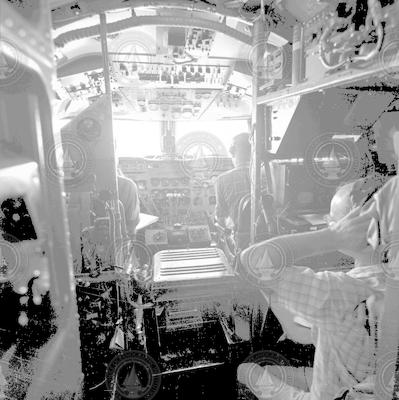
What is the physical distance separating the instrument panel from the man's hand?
4.34m

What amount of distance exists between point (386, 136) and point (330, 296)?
1856 mm

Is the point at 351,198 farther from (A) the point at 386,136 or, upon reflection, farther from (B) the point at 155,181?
(B) the point at 155,181

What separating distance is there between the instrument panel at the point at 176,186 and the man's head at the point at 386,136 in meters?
3.47

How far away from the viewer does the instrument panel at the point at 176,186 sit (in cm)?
564

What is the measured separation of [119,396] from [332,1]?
2.59m

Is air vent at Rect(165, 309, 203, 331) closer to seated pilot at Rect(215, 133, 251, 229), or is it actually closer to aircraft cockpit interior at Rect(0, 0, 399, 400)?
aircraft cockpit interior at Rect(0, 0, 399, 400)

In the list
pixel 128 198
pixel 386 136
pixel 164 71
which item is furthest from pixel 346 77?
pixel 164 71

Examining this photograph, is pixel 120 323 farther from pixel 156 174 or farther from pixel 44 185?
pixel 156 174

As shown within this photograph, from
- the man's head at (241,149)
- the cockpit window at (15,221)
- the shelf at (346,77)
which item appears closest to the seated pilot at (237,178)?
the man's head at (241,149)

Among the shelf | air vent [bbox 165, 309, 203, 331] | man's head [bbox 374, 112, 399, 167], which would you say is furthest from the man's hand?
man's head [bbox 374, 112, 399, 167]

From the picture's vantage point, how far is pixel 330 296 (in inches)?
46.4

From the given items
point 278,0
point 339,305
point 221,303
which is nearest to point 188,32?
point 278,0

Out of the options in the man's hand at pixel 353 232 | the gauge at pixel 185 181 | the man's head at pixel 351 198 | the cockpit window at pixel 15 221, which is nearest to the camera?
the cockpit window at pixel 15 221

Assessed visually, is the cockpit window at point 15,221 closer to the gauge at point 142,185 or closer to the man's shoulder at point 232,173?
the man's shoulder at point 232,173
